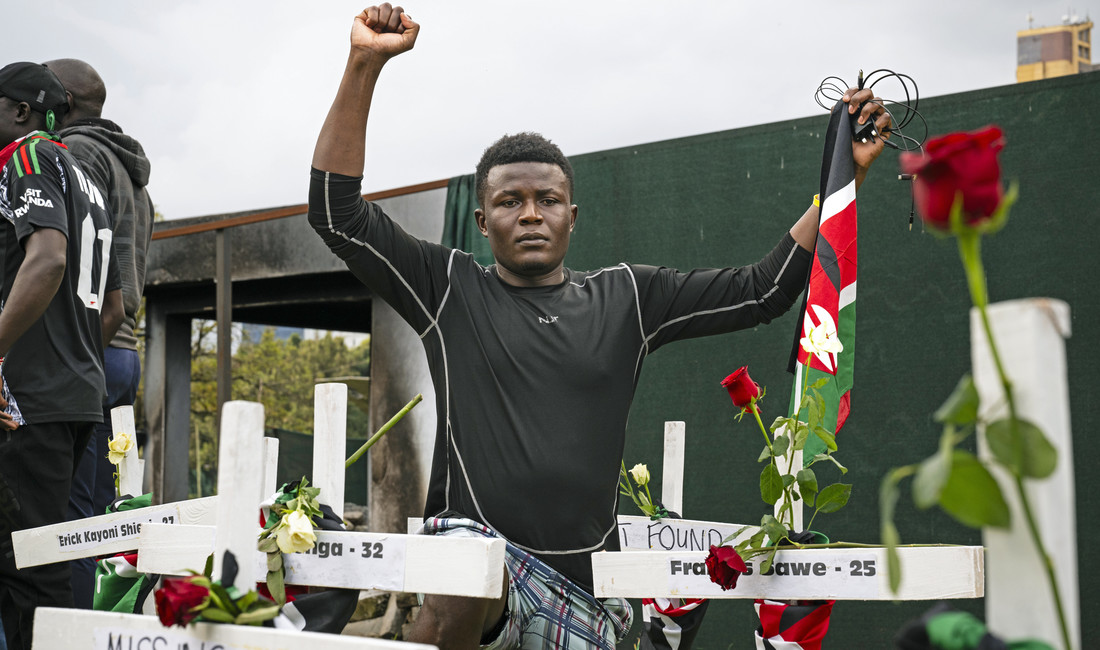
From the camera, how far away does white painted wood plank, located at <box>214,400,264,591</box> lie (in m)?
1.58

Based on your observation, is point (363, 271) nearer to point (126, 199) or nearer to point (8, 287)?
point (8, 287)

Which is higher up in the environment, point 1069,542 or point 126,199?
point 126,199

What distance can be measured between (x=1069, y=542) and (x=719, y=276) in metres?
1.81

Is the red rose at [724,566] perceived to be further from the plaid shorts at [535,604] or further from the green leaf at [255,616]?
the green leaf at [255,616]

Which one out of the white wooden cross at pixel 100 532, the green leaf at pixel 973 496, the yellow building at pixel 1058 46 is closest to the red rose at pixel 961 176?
the green leaf at pixel 973 496

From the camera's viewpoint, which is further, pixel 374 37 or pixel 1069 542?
pixel 374 37

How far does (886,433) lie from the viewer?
4.96m

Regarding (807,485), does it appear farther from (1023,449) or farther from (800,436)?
(1023,449)

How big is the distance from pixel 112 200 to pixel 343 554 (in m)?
1.94

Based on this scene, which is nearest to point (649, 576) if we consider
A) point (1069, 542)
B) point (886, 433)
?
point (1069, 542)

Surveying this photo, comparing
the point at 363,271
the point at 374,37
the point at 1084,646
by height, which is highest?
the point at 374,37

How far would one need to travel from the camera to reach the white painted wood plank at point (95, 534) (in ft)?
8.73

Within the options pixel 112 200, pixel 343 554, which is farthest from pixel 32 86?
pixel 343 554

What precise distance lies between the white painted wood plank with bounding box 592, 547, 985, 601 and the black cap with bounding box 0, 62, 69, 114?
2195 millimetres
